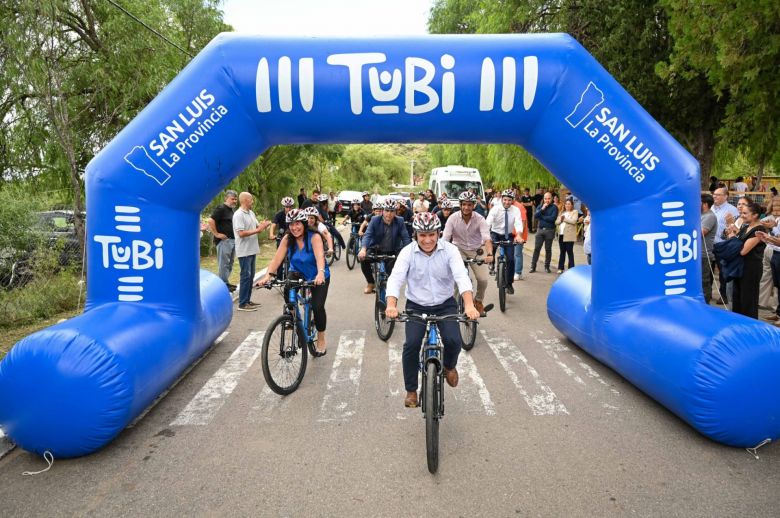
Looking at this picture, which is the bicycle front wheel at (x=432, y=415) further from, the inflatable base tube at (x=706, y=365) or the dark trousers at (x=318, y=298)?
the dark trousers at (x=318, y=298)

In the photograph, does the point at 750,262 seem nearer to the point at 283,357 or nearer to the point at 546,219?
the point at 546,219

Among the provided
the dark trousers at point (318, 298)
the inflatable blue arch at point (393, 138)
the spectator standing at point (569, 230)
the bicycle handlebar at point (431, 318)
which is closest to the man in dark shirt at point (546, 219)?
the spectator standing at point (569, 230)

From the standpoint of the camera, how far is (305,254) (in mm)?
6715

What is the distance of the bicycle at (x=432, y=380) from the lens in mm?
4199

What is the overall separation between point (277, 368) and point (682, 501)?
3795 millimetres

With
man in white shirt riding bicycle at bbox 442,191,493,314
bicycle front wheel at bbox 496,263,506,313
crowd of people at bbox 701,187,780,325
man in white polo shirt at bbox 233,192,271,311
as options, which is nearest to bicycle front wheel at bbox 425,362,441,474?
man in white shirt riding bicycle at bbox 442,191,493,314

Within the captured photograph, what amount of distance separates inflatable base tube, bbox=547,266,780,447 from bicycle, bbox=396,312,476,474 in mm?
1979

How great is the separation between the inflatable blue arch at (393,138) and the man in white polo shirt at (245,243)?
3459mm

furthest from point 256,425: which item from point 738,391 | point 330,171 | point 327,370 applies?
point 330,171

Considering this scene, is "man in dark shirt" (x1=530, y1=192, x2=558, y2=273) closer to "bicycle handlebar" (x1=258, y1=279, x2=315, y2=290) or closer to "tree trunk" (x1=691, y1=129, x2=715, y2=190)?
"tree trunk" (x1=691, y1=129, x2=715, y2=190)

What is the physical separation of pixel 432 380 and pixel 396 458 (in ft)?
2.29

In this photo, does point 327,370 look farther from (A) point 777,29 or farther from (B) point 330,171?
(B) point 330,171

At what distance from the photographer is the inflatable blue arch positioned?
227 inches

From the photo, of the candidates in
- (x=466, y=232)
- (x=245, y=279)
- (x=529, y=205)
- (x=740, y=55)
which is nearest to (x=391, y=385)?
(x=466, y=232)
